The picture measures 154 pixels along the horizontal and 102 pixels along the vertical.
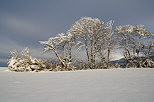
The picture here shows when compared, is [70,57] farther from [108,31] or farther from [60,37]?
[108,31]

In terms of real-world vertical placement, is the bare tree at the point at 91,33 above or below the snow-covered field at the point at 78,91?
above

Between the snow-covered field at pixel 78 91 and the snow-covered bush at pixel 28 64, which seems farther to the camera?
the snow-covered bush at pixel 28 64

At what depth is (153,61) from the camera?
19.1 m

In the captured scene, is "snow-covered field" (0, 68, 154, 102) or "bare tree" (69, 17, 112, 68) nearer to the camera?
"snow-covered field" (0, 68, 154, 102)

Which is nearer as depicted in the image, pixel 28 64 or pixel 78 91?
pixel 78 91

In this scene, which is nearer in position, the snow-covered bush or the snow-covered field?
the snow-covered field

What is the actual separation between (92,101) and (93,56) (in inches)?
663

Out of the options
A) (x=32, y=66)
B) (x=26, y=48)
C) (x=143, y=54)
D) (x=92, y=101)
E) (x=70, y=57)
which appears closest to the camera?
(x=92, y=101)

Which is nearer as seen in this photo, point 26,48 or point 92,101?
point 92,101

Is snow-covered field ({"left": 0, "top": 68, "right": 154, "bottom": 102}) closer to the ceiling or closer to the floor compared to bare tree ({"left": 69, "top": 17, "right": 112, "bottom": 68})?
closer to the floor

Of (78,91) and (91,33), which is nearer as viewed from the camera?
(78,91)

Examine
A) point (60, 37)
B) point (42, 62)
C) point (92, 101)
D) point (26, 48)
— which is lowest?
point (92, 101)

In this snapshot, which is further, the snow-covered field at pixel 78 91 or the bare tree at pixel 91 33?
the bare tree at pixel 91 33

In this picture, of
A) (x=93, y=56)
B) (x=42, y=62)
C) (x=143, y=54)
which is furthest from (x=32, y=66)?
(x=143, y=54)
